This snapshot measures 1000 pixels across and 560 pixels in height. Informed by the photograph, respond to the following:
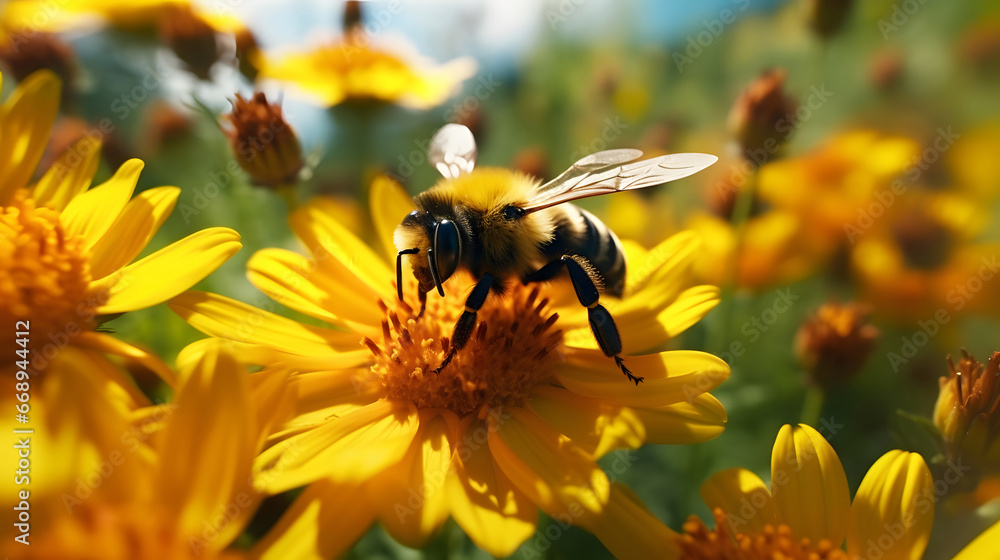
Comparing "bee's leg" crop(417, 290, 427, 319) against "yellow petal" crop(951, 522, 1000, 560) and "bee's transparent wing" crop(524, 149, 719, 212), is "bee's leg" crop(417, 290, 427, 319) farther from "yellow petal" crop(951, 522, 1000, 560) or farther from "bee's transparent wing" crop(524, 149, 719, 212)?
"yellow petal" crop(951, 522, 1000, 560)

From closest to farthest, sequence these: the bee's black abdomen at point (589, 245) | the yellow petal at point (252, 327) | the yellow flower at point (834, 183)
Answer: the yellow petal at point (252, 327), the bee's black abdomen at point (589, 245), the yellow flower at point (834, 183)

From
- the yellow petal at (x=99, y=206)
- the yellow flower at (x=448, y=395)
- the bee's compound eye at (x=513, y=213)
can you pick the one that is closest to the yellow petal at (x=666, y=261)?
the yellow flower at (x=448, y=395)

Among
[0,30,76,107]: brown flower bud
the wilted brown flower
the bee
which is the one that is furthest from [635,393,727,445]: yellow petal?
[0,30,76,107]: brown flower bud

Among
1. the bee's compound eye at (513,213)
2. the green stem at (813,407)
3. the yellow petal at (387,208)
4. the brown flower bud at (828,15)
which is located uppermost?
the brown flower bud at (828,15)

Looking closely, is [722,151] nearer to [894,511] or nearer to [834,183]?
[834,183]

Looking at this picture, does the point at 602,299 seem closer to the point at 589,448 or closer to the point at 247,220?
the point at 589,448

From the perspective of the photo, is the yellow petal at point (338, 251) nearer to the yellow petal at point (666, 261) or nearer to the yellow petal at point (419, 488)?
Result: the yellow petal at point (419, 488)
